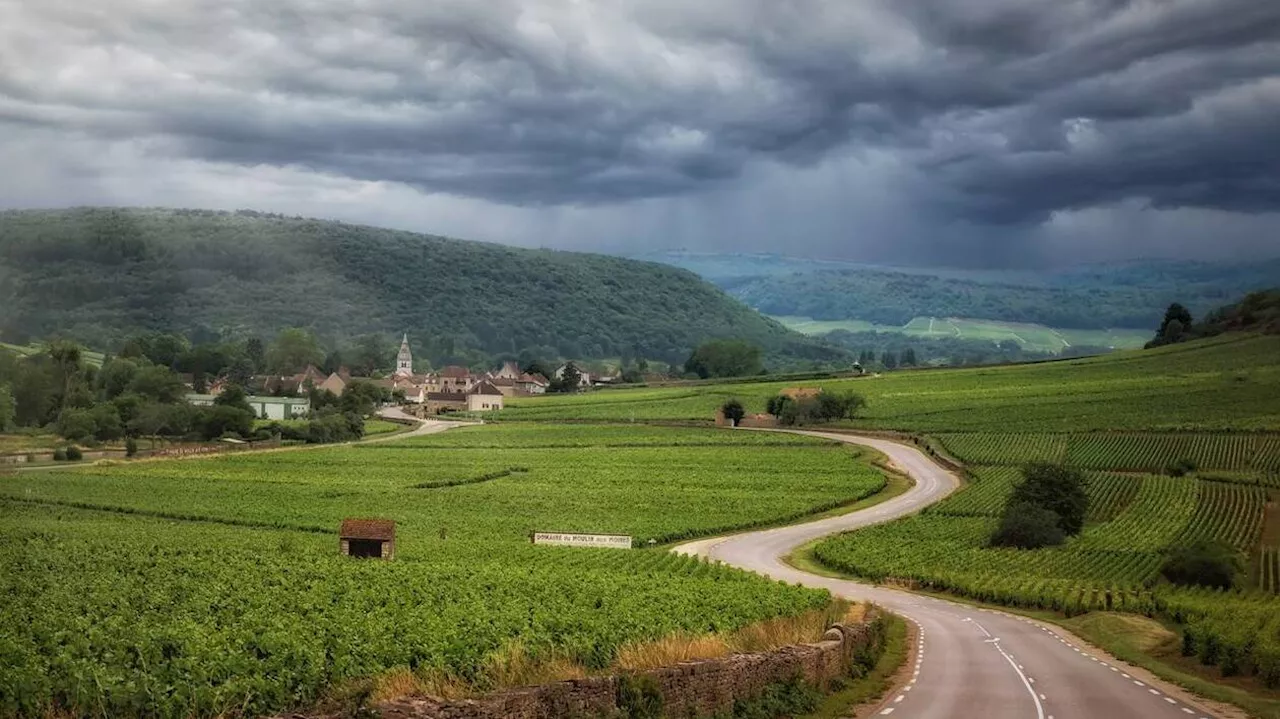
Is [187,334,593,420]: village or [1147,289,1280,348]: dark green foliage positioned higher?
[1147,289,1280,348]: dark green foliage

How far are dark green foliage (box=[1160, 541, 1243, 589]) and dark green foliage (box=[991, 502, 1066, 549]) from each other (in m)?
8.79

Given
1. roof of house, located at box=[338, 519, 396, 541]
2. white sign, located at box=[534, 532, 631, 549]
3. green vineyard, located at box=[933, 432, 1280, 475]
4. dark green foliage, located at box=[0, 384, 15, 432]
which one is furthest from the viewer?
green vineyard, located at box=[933, 432, 1280, 475]

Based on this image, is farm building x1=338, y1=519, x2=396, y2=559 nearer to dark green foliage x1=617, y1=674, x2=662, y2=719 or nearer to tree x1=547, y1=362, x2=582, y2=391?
dark green foliage x1=617, y1=674, x2=662, y2=719

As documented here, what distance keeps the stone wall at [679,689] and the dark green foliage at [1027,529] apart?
40022 millimetres

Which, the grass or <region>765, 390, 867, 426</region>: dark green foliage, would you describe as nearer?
the grass

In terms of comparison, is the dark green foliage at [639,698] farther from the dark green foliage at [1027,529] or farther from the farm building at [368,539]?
the dark green foliage at [1027,529]

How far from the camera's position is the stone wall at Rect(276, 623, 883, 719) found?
13.7m

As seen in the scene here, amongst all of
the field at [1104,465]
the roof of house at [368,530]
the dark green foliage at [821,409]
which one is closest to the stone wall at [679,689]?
the field at [1104,465]

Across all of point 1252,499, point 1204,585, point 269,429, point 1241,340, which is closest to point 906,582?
point 1204,585

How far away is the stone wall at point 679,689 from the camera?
13711 mm

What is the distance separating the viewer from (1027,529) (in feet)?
206

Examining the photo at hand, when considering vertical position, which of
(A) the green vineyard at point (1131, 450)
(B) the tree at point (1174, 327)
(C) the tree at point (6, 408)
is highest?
(B) the tree at point (1174, 327)

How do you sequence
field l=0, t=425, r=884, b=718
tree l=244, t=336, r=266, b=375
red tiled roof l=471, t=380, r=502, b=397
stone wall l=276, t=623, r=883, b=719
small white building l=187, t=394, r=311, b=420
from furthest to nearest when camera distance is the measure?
tree l=244, t=336, r=266, b=375
red tiled roof l=471, t=380, r=502, b=397
small white building l=187, t=394, r=311, b=420
field l=0, t=425, r=884, b=718
stone wall l=276, t=623, r=883, b=719

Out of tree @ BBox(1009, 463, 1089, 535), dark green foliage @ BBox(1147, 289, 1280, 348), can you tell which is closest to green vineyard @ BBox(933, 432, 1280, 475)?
tree @ BBox(1009, 463, 1089, 535)
